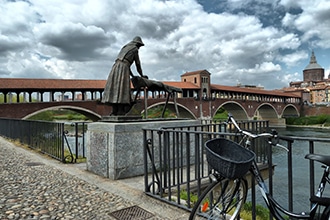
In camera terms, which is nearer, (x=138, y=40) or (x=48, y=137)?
(x=138, y=40)

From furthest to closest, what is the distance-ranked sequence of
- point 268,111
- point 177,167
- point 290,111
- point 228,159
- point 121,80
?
point 290,111 < point 268,111 < point 121,80 < point 177,167 < point 228,159

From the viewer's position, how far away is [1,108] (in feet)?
78.0

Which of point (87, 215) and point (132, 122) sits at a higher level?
point (132, 122)

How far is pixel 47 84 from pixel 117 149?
84.4 ft

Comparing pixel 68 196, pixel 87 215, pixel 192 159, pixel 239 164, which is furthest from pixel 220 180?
pixel 192 159

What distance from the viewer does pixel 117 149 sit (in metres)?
4.65

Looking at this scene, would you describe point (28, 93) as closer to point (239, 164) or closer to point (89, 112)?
point (89, 112)

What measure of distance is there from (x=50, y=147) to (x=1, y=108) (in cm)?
1979

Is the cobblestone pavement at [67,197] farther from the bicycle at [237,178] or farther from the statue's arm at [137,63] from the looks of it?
the statue's arm at [137,63]

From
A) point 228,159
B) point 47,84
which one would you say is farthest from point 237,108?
point 228,159

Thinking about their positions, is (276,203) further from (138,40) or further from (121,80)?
(138,40)

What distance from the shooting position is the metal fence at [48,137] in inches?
265

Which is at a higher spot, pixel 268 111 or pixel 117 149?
pixel 268 111

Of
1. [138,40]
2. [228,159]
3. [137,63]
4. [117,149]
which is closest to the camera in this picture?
Answer: [228,159]
